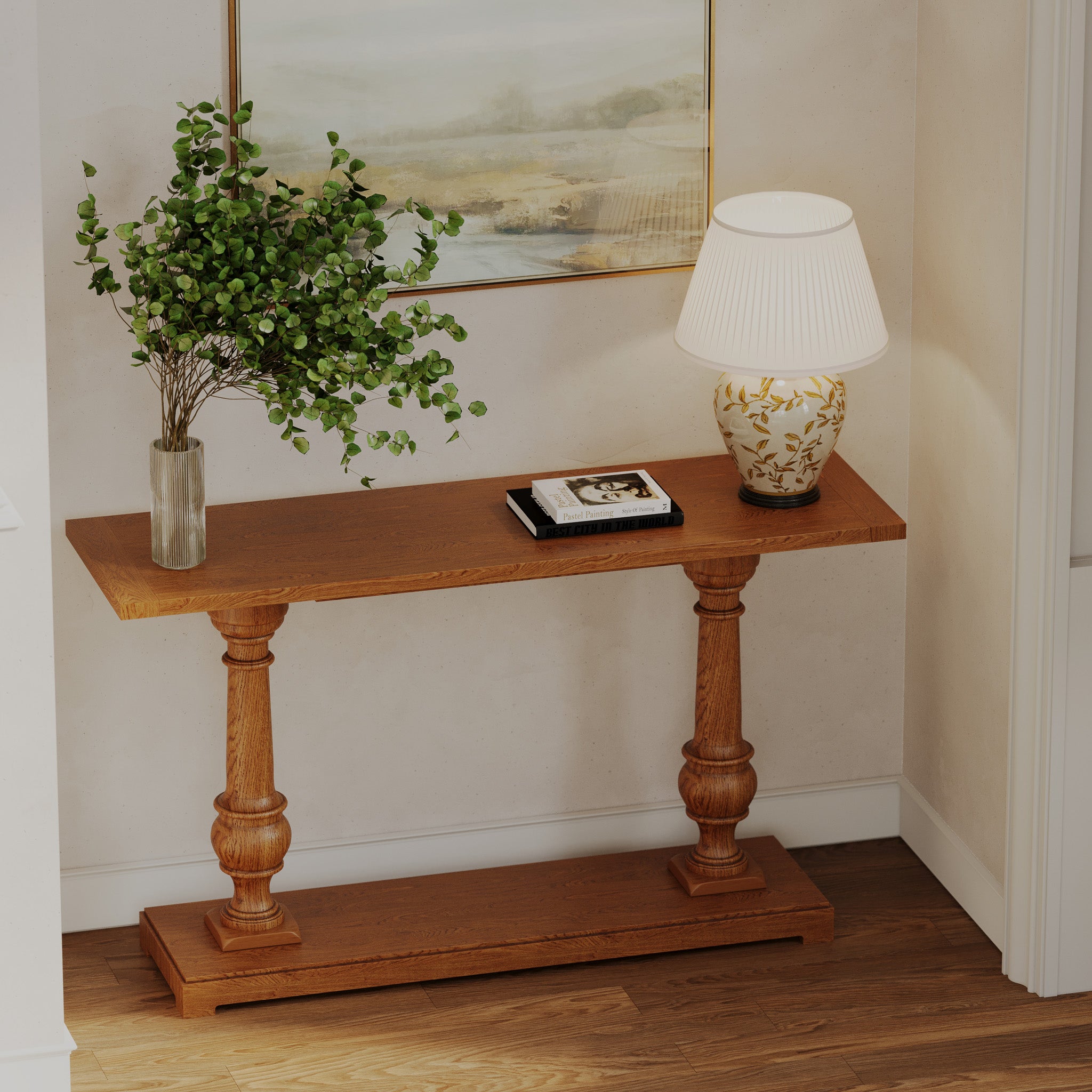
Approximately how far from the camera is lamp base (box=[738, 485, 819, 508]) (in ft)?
10.2

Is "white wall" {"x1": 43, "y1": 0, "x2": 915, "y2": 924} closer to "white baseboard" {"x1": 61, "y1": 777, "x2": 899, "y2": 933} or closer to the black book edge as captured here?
"white baseboard" {"x1": 61, "y1": 777, "x2": 899, "y2": 933}

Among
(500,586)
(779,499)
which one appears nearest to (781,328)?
(779,499)

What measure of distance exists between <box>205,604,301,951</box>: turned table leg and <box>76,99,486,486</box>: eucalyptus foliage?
0.35m

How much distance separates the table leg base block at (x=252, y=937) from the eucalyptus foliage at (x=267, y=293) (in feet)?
2.93

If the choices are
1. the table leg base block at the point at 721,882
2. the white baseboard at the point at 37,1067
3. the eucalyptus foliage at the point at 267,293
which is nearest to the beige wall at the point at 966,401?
the table leg base block at the point at 721,882

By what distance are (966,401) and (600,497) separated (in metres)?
0.71

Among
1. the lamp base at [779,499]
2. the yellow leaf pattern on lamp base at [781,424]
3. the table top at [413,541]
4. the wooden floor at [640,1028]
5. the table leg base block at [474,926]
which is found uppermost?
the yellow leaf pattern on lamp base at [781,424]

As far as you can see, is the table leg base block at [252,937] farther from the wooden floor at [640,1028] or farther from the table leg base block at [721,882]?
the table leg base block at [721,882]

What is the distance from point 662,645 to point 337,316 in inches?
42.8

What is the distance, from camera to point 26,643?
2.56 metres

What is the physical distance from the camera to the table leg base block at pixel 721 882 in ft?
11.0

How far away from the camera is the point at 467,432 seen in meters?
3.28

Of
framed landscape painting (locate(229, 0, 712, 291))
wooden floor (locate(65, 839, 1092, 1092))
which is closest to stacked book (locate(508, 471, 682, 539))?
framed landscape painting (locate(229, 0, 712, 291))

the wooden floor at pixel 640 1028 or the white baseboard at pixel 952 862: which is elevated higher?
the white baseboard at pixel 952 862
